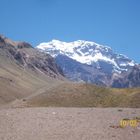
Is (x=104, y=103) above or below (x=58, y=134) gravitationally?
above

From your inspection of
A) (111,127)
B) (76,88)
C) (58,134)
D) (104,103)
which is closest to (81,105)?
(104,103)

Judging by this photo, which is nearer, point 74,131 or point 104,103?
point 74,131

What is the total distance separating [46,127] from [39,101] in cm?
4199

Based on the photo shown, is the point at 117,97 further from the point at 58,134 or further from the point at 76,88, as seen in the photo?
the point at 58,134

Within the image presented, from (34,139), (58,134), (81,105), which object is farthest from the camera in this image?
(81,105)

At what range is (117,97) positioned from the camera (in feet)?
265

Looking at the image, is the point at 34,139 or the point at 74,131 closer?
the point at 34,139

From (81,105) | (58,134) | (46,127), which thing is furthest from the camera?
(81,105)

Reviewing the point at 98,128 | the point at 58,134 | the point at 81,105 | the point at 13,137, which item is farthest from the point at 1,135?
the point at 81,105

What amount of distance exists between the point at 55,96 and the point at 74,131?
46.7m

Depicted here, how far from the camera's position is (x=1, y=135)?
29859 mm

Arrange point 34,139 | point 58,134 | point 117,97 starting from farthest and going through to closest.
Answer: point 117,97 < point 58,134 < point 34,139

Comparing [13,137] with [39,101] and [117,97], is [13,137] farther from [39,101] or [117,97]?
[117,97]

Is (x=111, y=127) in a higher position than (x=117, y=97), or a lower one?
lower
